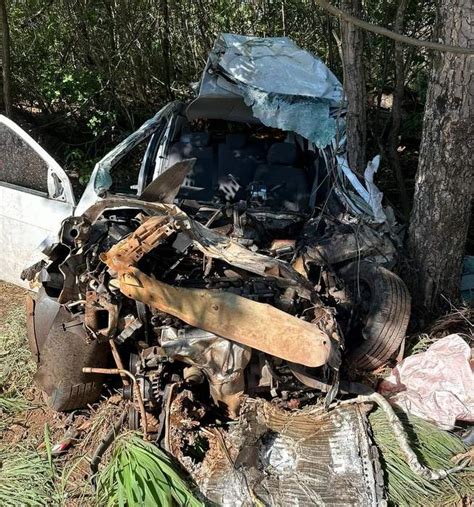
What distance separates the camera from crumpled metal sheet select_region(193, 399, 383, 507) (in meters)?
2.96

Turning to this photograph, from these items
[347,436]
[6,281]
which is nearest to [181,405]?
[347,436]

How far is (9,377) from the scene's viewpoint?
4168mm

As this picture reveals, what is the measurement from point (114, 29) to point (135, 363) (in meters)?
6.27

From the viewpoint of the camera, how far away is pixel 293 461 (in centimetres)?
317

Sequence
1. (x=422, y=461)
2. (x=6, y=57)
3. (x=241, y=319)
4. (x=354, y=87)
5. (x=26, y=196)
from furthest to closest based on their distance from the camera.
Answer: (x=6, y=57) < (x=354, y=87) < (x=26, y=196) < (x=422, y=461) < (x=241, y=319)

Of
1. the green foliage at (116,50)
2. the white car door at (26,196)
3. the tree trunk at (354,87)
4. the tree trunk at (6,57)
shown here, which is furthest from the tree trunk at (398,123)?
the tree trunk at (6,57)

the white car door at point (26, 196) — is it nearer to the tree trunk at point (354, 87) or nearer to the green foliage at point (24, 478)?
the green foliage at point (24, 478)

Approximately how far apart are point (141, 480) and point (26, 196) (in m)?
2.59

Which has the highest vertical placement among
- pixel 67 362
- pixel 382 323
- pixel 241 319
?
pixel 241 319

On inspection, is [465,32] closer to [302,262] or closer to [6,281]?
[302,262]

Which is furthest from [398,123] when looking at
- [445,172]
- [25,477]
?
[25,477]

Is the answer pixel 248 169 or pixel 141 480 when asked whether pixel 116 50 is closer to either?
pixel 248 169

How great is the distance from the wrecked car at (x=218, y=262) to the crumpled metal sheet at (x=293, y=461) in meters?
0.10

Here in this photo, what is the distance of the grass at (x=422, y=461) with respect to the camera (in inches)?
117
